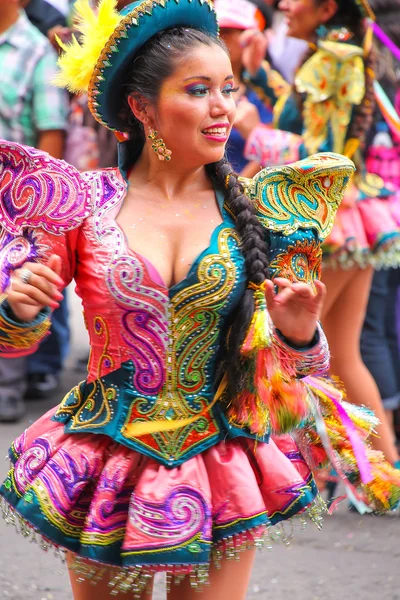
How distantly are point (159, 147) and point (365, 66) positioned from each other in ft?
6.88

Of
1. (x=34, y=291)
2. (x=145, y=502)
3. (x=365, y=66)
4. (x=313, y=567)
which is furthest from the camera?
(x=365, y=66)

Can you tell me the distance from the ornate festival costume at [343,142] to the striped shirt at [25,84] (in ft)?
4.57

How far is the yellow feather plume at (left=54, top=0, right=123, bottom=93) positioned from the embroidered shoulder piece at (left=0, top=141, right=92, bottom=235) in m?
0.27

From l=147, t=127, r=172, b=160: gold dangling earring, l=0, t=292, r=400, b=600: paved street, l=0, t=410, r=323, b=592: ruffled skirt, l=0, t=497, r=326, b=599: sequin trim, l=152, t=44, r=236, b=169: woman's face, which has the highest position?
l=152, t=44, r=236, b=169: woman's face

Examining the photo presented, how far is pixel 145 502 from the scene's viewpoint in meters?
2.46

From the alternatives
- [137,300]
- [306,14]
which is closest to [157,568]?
[137,300]

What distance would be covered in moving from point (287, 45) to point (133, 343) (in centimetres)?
489

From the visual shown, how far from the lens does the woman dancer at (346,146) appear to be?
Result: 450 centimetres

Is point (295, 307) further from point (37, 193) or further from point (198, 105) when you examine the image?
point (37, 193)

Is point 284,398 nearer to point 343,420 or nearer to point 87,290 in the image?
point 343,420

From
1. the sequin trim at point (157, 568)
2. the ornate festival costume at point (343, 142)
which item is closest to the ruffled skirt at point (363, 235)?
the ornate festival costume at point (343, 142)

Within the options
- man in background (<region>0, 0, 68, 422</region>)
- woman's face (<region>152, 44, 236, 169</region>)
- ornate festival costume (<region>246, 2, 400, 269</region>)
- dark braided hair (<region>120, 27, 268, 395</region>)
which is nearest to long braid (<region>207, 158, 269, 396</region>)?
dark braided hair (<region>120, 27, 268, 395</region>)

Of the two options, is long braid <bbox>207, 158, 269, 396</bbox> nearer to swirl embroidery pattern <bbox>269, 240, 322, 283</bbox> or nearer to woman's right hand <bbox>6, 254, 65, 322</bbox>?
swirl embroidery pattern <bbox>269, 240, 322, 283</bbox>

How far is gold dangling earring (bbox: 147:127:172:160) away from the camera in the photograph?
262 centimetres
